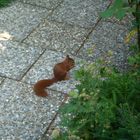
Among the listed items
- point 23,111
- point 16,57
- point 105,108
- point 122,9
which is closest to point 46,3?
point 16,57

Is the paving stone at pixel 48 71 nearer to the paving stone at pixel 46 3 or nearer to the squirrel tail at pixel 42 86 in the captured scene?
the squirrel tail at pixel 42 86

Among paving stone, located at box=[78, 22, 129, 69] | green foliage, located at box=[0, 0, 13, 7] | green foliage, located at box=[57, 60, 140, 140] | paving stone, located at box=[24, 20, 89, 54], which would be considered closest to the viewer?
green foliage, located at box=[57, 60, 140, 140]

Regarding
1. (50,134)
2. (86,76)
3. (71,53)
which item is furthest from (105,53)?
(86,76)

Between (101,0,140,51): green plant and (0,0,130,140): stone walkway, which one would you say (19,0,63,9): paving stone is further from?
(101,0,140,51): green plant

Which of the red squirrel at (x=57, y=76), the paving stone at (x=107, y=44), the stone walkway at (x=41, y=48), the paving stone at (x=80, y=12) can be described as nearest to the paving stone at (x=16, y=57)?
the stone walkway at (x=41, y=48)

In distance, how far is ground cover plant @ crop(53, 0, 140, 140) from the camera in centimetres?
240

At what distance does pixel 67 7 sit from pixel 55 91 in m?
1.64

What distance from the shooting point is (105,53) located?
4.16 m

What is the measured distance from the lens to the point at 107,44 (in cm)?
431

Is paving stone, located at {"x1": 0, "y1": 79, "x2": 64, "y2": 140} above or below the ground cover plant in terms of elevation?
below

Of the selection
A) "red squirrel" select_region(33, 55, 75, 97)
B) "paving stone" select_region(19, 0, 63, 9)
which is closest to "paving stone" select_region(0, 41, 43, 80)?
"red squirrel" select_region(33, 55, 75, 97)

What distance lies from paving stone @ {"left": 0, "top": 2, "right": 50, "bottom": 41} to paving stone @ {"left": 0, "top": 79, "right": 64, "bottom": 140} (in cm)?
88

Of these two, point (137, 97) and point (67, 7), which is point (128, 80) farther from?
point (67, 7)

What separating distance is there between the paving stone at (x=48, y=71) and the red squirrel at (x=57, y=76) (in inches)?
1.8
